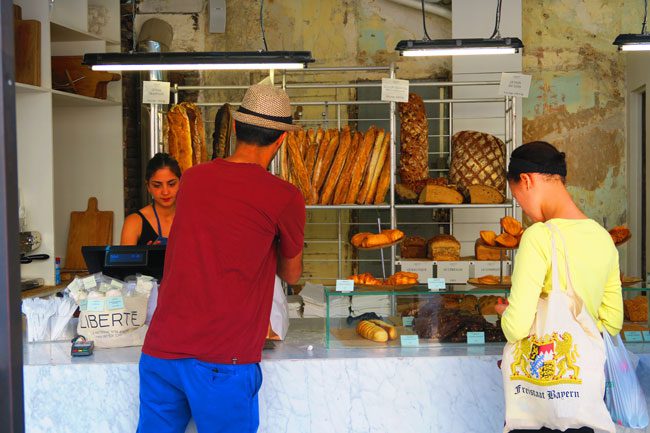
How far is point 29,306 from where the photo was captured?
10.2 ft

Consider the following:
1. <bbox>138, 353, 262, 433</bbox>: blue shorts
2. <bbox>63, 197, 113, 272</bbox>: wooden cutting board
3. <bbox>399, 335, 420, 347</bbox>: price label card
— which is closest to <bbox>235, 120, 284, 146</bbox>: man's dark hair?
<bbox>138, 353, 262, 433</bbox>: blue shorts

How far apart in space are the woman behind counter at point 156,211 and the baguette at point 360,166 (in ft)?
4.80

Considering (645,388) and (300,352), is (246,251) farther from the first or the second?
(645,388)

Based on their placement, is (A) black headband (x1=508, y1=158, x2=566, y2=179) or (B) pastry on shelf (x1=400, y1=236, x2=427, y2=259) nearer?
(A) black headband (x1=508, y1=158, x2=566, y2=179)

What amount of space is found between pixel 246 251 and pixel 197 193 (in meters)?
0.22

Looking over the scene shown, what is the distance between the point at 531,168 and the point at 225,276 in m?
0.94

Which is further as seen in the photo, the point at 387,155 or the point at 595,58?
the point at 595,58

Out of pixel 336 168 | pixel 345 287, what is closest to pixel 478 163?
pixel 336 168

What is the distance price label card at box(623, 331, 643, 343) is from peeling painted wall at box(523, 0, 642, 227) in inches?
129

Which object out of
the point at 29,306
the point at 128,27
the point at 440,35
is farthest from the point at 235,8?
the point at 29,306

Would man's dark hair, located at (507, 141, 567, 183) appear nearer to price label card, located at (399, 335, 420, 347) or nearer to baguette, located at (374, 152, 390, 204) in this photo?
price label card, located at (399, 335, 420, 347)

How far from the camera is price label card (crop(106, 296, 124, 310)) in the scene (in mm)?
2973

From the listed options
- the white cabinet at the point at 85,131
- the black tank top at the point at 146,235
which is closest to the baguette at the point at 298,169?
the black tank top at the point at 146,235

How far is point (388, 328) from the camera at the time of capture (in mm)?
3064
